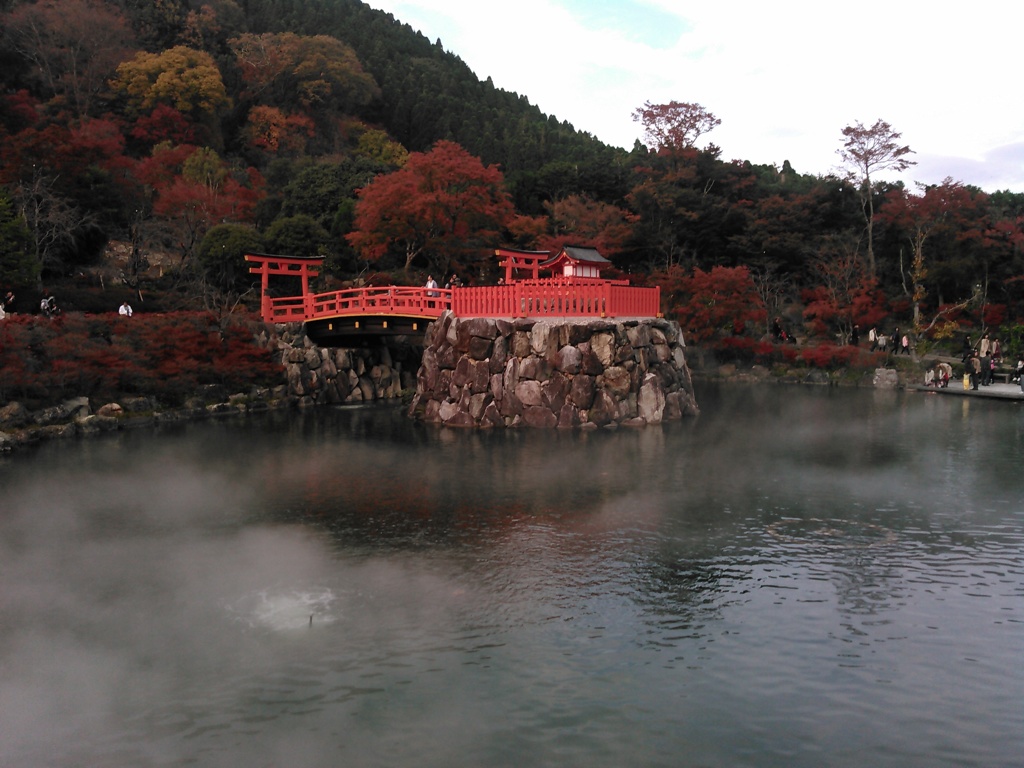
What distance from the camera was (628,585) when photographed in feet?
38.7

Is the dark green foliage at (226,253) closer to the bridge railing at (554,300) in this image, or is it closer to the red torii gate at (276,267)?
the red torii gate at (276,267)

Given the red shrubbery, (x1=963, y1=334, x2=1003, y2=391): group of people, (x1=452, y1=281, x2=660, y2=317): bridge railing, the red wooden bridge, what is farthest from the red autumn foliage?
the red shrubbery

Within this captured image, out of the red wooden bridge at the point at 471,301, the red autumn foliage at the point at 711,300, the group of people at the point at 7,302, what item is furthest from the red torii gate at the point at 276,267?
the red autumn foliage at the point at 711,300

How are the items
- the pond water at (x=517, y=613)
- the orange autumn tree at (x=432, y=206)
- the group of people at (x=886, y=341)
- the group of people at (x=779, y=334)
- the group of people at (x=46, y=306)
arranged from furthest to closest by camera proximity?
the group of people at (x=779, y=334) < the group of people at (x=886, y=341) < the orange autumn tree at (x=432, y=206) < the group of people at (x=46, y=306) < the pond water at (x=517, y=613)

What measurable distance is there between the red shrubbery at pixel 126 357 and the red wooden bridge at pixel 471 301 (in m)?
2.78

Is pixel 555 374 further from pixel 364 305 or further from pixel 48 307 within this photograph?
pixel 48 307

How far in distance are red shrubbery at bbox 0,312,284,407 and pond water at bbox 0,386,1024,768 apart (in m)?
5.51

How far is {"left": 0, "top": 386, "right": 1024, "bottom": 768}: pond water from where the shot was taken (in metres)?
7.95

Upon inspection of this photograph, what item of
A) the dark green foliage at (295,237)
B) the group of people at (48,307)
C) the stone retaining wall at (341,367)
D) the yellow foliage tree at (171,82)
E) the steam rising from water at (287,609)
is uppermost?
the yellow foliage tree at (171,82)

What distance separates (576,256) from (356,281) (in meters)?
14.7

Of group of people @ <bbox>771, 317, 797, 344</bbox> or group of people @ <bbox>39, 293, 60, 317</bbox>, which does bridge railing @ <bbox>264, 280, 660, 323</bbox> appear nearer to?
group of people @ <bbox>39, 293, 60, 317</bbox>

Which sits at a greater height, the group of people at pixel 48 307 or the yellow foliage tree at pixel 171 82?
the yellow foliage tree at pixel 171 82

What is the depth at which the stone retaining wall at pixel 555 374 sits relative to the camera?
25969mm

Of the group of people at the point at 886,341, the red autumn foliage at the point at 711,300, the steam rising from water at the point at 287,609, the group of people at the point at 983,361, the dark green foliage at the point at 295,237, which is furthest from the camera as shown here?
the dark green foliage at the point at 295,237
